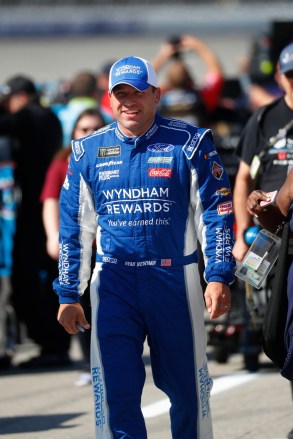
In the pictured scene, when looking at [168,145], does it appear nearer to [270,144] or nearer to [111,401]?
[111,401]

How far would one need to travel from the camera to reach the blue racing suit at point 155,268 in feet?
20.4

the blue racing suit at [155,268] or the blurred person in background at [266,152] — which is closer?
the blue racing suit at [155,268]

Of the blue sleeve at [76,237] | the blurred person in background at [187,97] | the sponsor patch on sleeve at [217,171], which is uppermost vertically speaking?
the blurred person in background at [187,97]

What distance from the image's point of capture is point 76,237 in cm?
642

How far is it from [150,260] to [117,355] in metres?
0.44

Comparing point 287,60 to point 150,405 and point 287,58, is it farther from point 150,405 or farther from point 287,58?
point 150,405

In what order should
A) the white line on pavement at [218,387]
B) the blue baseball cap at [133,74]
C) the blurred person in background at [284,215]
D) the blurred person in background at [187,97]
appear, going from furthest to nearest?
the blurred person in background at [187,97]
the white line on pavement at [218,387]
the blurred person in background at [284,215]
the blue baseball cap at [133,74]

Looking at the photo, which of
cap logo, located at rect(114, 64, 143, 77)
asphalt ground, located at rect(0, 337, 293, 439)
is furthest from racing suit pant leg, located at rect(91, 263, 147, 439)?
asphalt ground, located at rect(0, 337, 293, 439)

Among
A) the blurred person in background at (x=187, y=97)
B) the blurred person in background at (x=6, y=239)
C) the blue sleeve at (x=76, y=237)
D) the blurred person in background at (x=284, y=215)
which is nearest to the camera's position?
the blue sleeve at (x=76, y=237)

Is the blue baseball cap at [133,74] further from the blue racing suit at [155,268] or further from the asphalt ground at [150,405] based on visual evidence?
the asphalt ground at [150,405]

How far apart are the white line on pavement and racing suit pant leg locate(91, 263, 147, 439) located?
97.3 inches

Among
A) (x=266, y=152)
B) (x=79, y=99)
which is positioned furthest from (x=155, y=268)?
(x=79, y=99)

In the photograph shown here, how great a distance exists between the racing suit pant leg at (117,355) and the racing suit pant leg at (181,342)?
98 mm

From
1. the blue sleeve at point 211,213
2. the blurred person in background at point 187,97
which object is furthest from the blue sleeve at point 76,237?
the blurred person in background at point 187,97
